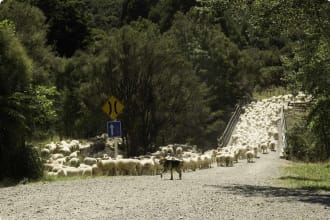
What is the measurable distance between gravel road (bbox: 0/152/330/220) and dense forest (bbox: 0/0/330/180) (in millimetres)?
5052

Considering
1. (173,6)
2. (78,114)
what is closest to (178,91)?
(78,114)

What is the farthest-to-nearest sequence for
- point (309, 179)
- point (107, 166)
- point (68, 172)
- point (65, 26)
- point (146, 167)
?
1. point (65, 26)
2. point (146, 167)
3. point (107, 166)
4. point (68, 172)
5. point (309, 179)

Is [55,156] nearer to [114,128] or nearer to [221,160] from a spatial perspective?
[221,160]

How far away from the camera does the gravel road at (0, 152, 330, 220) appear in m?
11.2

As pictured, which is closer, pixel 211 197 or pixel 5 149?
pixel 211 197

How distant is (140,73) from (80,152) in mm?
8198

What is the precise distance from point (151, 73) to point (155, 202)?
32239 mm

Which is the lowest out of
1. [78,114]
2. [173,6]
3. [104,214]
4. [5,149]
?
[104,214]

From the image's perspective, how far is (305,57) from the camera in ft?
70.1

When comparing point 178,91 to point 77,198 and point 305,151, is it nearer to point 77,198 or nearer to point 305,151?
point 305,151

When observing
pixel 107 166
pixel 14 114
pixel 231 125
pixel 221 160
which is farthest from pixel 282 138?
pixel 14 114

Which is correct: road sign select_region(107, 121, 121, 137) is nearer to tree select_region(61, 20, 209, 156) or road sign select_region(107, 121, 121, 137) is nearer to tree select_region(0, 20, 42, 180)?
tree select_region(0, 20, 42, 180)

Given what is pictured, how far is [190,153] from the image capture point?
36656 mm

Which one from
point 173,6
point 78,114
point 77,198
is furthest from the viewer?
point 173,6
